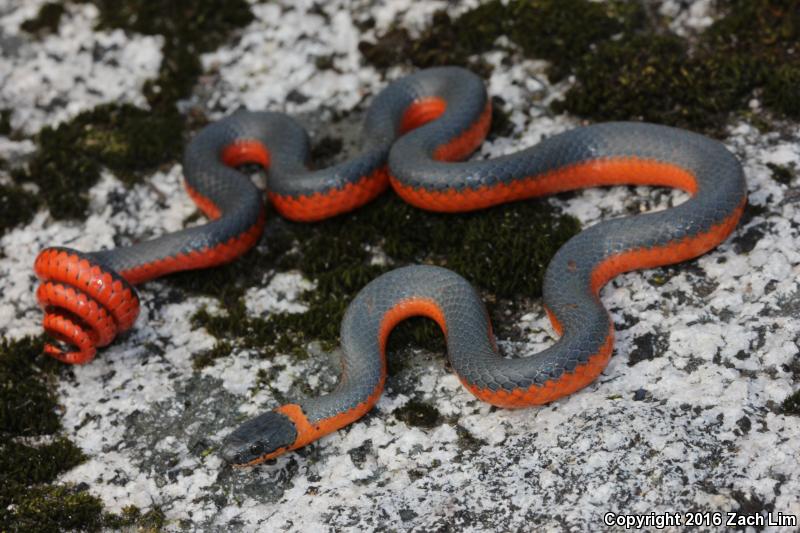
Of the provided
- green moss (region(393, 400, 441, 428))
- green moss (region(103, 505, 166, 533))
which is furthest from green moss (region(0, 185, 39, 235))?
green moss (region(393, 400, 441, 428))

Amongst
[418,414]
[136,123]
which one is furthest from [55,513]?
[136,123]

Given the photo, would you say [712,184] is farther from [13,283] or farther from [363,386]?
[13,283]

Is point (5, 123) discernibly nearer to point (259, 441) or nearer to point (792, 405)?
point (259, 441)

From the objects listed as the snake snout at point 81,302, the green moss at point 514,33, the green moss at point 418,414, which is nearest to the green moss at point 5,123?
the snake snout at point 81,302

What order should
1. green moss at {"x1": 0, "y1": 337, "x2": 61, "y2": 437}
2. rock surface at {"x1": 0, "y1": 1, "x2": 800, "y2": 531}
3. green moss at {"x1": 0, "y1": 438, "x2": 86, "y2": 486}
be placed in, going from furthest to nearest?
green moss at {"x1": 0, "y1": 337, "x2": 61, "y2": 437} < green moss at {"x1": 0, "y1": 438, "x2": 86, "y2": 486} < rock surface at {"x1": 0, "y1": 1, "x2": 800, "y2": 531}

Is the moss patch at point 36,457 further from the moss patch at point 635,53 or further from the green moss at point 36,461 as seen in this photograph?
the moss patch at point 635,53

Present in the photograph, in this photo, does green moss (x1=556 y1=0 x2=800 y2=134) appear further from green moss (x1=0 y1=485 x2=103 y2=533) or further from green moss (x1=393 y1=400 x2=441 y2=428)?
green moss (x1=0 y1=485 x2=103 y2=533)

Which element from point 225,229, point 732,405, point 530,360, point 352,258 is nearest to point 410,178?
point 352,258
